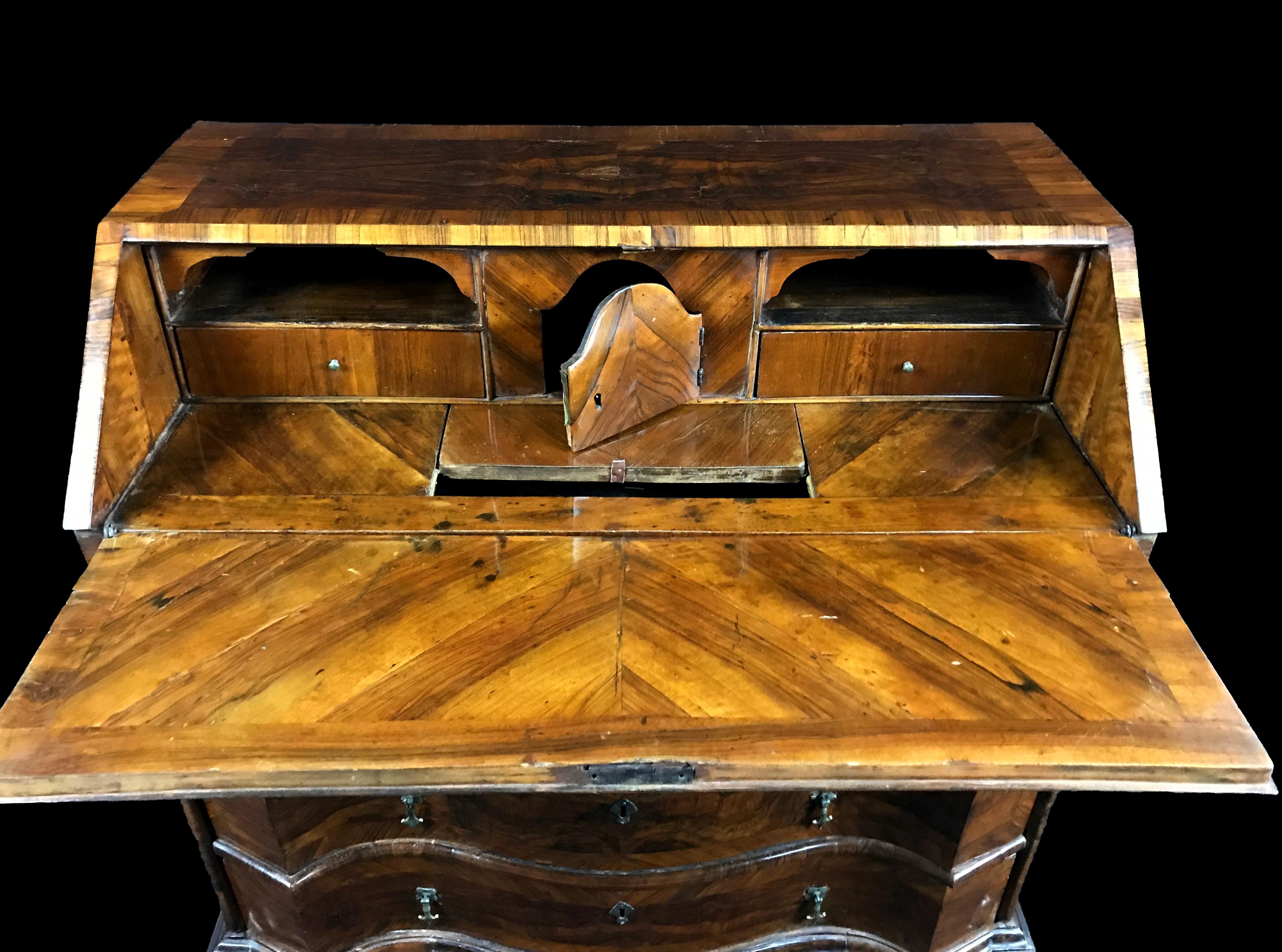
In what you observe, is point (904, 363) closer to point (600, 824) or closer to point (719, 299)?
point (719, 299)

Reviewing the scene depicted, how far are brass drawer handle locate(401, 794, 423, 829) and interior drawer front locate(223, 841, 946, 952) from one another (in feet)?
0.27

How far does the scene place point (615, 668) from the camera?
2105 mm

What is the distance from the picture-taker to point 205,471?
262cm

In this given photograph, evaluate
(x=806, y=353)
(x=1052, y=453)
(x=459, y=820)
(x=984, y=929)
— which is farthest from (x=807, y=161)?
(x=984, y=929)

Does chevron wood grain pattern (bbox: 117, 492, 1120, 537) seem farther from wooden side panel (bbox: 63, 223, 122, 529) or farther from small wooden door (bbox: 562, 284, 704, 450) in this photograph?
small wooden door (bbox: 562, 284, 704, 450)

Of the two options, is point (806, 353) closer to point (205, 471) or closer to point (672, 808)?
point (672, 808)

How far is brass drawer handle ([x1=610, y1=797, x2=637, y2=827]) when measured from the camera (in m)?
2.39

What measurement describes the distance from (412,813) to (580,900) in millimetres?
489

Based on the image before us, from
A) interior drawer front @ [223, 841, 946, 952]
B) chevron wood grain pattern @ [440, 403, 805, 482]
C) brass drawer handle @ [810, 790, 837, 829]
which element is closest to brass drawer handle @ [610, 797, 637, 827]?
interior drawer front @ [223, 841, 946, 952]

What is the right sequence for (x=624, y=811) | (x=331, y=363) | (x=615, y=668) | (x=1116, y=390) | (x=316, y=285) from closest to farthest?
(x=615, y=668), (x=624, y=811), (x=1116, y=390), (x=331, y=363), (x=316, y=285)

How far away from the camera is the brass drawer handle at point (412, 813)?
2.42 meters

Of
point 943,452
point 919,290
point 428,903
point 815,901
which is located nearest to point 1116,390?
point 943,452

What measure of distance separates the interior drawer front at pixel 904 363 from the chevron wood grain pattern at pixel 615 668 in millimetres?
577

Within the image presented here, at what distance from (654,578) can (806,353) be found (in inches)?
33.0
